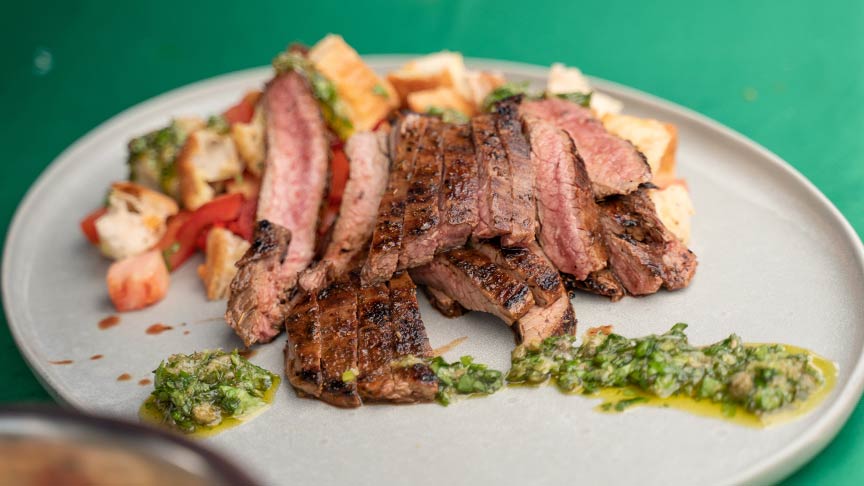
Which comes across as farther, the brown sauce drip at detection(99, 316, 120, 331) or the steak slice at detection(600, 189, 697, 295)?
the brown sauce drip at detection(99, 316, 120, 331)

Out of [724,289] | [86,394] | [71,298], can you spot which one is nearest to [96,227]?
[71,298]

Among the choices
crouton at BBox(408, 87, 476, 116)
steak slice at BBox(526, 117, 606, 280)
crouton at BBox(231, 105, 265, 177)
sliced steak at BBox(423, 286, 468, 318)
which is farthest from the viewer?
crouton at BBox(408, 87, 476, 116)

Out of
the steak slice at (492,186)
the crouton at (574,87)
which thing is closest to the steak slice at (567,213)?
the steak slice at (492,186)

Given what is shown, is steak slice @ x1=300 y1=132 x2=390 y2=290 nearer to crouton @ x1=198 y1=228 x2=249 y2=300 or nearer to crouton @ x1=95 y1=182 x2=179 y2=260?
crouton @ x1=198 y1=228 x2=249 y2=300

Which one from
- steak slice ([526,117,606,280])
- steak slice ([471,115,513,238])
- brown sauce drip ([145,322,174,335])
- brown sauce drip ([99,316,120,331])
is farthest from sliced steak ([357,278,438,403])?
brown sauce drip ([99,316,120,331])

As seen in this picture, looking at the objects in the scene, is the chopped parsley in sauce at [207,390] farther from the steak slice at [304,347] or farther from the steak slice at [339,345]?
the steak slice at [339,345]

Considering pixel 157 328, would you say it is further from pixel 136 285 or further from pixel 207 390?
pixel 207 390

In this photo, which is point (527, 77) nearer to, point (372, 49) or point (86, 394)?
point (372, 49)
